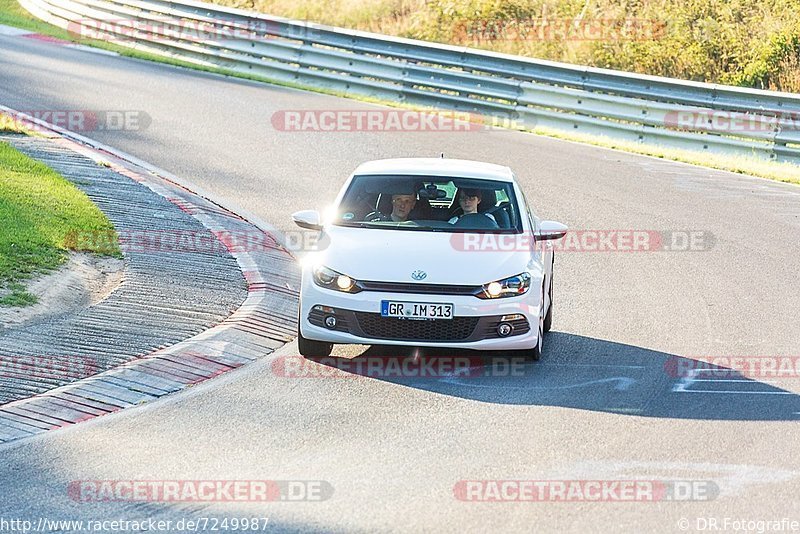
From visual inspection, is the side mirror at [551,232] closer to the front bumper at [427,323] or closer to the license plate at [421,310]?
the front bumper at [427,323]

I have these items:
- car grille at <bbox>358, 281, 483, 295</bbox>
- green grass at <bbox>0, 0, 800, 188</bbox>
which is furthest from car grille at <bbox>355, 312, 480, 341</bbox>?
green grass at <bbox>0, 0, 800, 188</bbox>

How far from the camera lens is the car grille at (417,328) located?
33.1 ft

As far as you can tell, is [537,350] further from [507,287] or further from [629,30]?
[629,30]

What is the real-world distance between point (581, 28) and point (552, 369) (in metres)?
20.7

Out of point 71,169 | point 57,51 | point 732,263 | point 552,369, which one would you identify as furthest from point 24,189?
point 57,51

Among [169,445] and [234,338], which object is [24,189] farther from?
[169,445]

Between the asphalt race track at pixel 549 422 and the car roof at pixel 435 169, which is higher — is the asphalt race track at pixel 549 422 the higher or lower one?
the lower one

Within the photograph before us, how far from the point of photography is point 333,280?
10320mm

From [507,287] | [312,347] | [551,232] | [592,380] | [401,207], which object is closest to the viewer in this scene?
[592,380]

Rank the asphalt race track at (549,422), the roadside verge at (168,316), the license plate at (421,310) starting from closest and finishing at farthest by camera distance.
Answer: the asphalt race track at (549,422)
the roadside verge at (168,316)
the license plate at (421,310)

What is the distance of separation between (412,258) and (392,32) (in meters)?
22.3

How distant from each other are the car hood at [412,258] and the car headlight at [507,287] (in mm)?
46

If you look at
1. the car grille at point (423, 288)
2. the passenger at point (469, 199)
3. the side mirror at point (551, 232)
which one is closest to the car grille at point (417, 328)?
the car grille at point (423, 288)

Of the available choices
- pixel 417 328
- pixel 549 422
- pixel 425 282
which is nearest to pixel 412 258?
pixel 425 282
